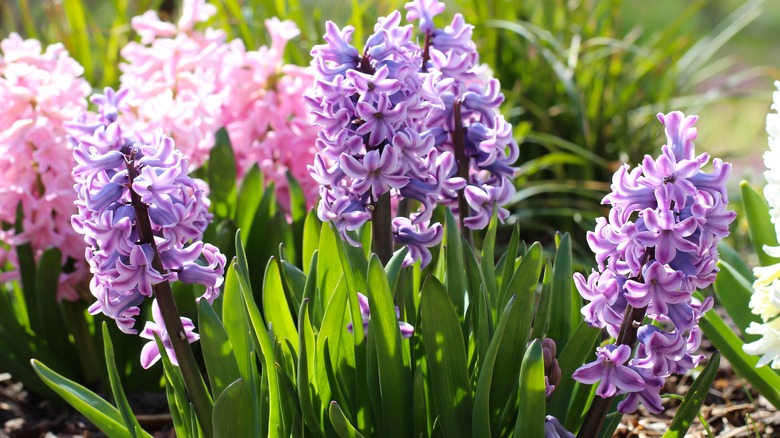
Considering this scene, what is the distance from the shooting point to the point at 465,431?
54.0 inches

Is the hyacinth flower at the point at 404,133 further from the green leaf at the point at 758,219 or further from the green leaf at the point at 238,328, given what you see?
the green leaf at the point at 758,219

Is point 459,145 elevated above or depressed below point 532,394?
above

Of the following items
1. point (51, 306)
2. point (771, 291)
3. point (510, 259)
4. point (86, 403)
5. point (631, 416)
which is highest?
point (771, 291)

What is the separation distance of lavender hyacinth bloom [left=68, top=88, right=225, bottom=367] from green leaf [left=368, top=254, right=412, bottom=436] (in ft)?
0.80

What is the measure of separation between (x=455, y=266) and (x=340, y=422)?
0.41 m

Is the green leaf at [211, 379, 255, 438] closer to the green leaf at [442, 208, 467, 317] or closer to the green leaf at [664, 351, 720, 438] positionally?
the green leaf at [442, 208, 467, 317]

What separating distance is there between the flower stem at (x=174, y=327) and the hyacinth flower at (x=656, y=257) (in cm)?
58

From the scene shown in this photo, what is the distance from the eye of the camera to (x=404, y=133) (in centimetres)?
128

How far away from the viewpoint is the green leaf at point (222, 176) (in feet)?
7.28

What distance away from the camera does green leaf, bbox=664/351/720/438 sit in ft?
4.21

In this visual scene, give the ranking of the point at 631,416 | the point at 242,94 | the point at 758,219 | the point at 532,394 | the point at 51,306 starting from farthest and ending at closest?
the point at 242,94 → the point at 51,306 → the point at 631,416 → the point at 758,219 → the point at 532,394

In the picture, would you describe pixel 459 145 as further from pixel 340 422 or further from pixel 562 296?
pixel 340 422

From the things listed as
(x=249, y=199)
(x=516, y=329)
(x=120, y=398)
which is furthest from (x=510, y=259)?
(x=249, y=199)

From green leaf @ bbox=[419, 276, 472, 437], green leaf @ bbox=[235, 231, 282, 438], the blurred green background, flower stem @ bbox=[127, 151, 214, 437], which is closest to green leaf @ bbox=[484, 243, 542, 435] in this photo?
green leaf @ bbox=[419, 276, 472, 437]
